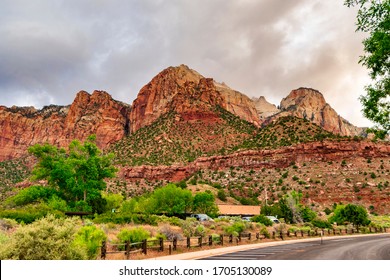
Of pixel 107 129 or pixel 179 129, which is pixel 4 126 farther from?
pixel 179 129

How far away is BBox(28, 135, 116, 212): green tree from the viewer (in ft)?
139

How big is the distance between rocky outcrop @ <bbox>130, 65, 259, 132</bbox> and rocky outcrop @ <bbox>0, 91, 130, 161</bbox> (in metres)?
10.8

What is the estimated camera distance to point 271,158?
9294 centimetres

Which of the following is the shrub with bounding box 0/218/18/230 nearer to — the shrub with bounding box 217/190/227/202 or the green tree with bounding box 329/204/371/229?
the green tree with bounding box 329/204/371/229

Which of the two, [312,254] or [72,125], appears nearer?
[312,254]

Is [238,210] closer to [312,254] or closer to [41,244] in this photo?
A: [312,254]

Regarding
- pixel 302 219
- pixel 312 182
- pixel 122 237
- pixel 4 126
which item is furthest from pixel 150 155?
pixel 4 126

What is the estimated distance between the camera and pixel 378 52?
1231 centimetres

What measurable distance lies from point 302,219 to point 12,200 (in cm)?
4414

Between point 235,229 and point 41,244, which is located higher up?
point 41,244

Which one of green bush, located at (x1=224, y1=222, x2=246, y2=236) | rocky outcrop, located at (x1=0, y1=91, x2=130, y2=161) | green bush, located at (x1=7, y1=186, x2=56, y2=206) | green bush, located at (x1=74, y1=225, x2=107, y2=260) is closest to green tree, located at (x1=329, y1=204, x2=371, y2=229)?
green bush, located at (x1=224, y1=222, x2=246, y2=236)

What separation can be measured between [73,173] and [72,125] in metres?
138

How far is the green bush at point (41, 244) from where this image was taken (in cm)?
1104

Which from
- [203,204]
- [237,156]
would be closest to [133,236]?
[203,204]
